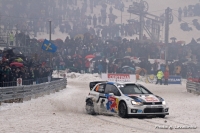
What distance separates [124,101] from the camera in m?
14.0

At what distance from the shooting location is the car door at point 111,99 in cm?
1450

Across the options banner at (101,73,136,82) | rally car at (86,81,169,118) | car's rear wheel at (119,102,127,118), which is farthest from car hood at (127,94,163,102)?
banner at (101,73,136,82)

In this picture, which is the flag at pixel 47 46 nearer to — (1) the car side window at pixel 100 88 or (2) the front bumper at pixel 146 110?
(1) the car side window at pixel 100 88

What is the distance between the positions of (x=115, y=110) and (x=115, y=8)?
100.0 meters

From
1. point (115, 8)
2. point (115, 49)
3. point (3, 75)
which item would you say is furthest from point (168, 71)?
point (115, 8)

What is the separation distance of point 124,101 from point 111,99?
922 millimetres

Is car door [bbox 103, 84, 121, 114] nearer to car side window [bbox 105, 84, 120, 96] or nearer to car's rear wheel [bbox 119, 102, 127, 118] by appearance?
car side window [bbox 105, 84, 120, 96]

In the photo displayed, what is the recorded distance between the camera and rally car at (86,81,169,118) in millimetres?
13680

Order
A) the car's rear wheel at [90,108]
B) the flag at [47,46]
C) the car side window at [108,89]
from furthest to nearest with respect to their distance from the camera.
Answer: the flag at [47,46] < the car's rear wheel at [90,108] < the car side window at [108,89]

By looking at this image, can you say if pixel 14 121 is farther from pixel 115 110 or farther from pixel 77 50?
pixel 77 50

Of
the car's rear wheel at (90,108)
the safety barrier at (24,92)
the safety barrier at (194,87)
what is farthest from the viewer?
the safety barrier at (194,87)

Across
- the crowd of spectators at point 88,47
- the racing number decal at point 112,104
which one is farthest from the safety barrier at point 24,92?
the racing number decal at point 112,104

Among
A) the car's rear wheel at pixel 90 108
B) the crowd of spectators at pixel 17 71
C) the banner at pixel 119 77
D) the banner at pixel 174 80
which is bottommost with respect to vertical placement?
the car's rear wheel at pixel 90 108

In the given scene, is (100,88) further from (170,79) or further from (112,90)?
(170,79)
